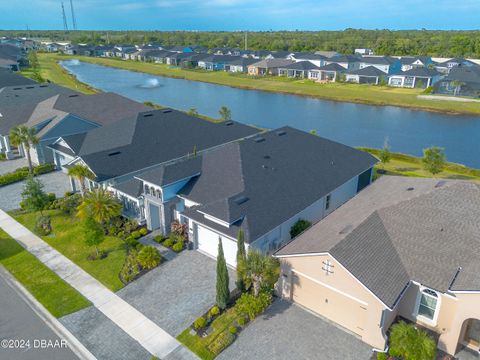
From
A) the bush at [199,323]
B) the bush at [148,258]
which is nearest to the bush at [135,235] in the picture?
the bush at [148,258]

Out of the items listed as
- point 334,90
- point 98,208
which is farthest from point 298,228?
point 334,90

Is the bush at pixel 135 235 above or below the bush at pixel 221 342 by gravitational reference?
above

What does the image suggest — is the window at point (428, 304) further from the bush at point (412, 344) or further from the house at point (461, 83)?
the house at point (461, 83)

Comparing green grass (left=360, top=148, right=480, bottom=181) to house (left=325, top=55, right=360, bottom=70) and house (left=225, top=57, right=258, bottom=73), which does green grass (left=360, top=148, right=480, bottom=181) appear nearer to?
house (left=325, top=55, right=360, bottom=70)

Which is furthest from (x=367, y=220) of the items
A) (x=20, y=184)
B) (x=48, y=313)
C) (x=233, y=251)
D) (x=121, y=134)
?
(x=20, y=184)

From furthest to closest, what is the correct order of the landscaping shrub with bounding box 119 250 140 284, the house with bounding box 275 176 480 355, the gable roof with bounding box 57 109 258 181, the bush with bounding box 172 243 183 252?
the gable roof with bounding box 57 109 258 181 → the bush with bounding box 172 243 183 252 → the landscaping shrub with bounding box 119 250 140 284 → the house with bounding box 275 176 480 355

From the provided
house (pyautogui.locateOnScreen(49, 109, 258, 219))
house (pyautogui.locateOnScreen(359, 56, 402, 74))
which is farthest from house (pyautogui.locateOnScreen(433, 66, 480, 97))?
house (pyautogui.locateOnScreen(49, 109, 258, 219))

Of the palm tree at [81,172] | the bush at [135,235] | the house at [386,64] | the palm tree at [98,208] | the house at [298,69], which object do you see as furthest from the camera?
the house at [298,69]

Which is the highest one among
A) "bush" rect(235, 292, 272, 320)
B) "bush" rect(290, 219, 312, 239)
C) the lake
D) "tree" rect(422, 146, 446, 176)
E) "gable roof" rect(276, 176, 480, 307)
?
"gable roof" rect(276, 176, 480, 307)
